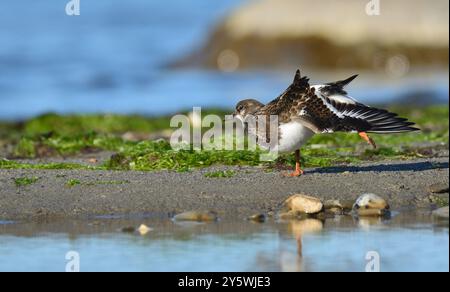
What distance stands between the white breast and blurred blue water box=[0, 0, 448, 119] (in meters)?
9.86

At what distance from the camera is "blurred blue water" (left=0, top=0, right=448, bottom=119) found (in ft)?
66.9

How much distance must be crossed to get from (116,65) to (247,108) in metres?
16.8

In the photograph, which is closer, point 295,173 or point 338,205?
point 338,205

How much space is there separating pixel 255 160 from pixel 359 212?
2245 mm

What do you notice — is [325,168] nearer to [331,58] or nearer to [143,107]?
[143,107]

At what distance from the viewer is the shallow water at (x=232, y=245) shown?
6227mm

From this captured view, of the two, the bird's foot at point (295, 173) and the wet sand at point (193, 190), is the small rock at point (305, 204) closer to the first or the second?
the wet sand at point (193, 190)

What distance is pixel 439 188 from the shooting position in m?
8.16

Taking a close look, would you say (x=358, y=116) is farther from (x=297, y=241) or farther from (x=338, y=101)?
(x=297, y=241)

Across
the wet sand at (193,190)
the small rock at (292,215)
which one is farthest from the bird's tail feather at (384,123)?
the small rock at (292,215)

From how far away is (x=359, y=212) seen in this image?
7.64 meters

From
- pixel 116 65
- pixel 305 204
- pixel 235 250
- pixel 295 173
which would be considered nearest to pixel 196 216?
pixel 305 204

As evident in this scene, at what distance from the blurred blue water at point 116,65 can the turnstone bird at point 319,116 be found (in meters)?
9.73
